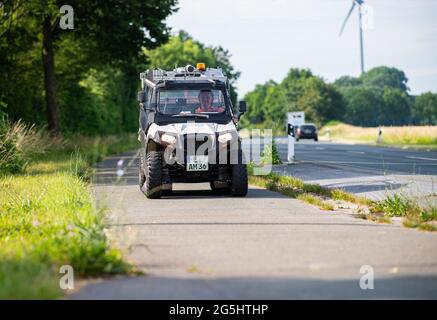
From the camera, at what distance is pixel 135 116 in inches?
2800

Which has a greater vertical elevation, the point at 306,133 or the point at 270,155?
the point at 270,155

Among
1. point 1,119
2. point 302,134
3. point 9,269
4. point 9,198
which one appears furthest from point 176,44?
point 9,269

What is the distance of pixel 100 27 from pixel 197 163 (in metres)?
24.6

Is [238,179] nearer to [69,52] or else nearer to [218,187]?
[218,187]

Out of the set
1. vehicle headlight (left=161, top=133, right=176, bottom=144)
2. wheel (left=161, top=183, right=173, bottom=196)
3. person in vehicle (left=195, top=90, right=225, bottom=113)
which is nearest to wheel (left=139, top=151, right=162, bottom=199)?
vehicle headlight (left=161, top=133, right=176, bottom=144)

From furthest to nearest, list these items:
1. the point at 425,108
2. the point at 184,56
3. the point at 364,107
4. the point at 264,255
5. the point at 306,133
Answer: the point at 364,107
the point at 425,108
the point at 184,56
the point at 306,133
the point at 264,255

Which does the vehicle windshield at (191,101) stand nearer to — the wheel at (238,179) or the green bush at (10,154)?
the wheel at (238,179)

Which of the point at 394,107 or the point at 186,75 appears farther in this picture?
the point at 394,107

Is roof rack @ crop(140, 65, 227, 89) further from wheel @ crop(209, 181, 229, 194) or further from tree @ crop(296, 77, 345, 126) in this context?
tree @ crop(296, 77, 345, 126)

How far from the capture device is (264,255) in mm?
9000

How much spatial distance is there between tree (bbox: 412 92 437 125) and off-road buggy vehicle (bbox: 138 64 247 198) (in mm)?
157015

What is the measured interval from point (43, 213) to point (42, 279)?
518 cm

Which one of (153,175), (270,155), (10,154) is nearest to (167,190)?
(153,175)
